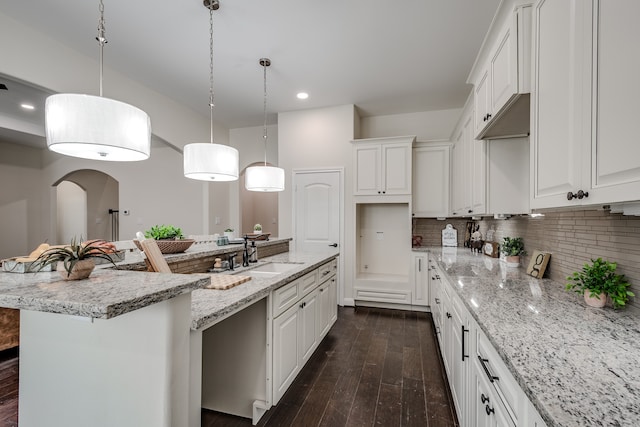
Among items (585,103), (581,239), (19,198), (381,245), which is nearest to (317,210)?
(381,245)

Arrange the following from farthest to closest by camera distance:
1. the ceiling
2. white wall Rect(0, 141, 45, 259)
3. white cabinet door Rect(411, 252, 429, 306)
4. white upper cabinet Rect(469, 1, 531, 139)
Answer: white wall Rect(0, 141, 45, 259)
white cabinet door Rect(411, 252, 429, 306)
the ceiling
white upper cabinet Rect(469, 1, 531, 139)

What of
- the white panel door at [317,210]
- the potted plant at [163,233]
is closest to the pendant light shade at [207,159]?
the potted plant at [163,233]

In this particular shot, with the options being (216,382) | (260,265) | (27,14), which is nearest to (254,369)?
(216,382)

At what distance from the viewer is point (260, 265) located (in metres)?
2.75

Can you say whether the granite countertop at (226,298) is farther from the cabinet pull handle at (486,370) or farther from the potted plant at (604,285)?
the potted plant at (604,285)

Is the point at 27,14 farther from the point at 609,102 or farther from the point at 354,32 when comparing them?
the point at 609,102

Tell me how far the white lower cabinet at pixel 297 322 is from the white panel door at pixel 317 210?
1.27 metres

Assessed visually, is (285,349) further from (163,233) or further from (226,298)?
(163,233)

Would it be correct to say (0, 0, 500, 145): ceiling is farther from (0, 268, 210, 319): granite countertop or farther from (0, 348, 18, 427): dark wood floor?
(0, 348, 18, 427): dark wood floor

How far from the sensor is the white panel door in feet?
14.3

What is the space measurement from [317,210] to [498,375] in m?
3.54

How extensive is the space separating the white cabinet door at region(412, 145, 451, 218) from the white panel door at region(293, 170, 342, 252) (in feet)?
3.75

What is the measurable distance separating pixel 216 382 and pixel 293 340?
0.58 meters

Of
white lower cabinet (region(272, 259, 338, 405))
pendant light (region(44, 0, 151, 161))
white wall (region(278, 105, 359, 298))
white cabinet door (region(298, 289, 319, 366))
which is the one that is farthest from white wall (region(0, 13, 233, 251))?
white cabinet door (region(298, 289, 319, 366))
